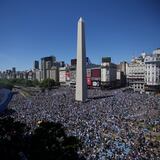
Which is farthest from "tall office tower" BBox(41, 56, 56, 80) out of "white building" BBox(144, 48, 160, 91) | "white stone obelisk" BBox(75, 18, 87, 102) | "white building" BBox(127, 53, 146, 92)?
"white stone obelisk" BBox(75, 18, 87, 102)

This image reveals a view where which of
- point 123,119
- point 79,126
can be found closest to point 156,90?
point 123,119

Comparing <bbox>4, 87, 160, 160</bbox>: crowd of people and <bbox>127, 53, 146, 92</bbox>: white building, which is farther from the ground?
<bbox>127, 53, 146, 92</bbox>: white building

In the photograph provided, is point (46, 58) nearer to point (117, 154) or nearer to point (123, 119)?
point (123, 119)

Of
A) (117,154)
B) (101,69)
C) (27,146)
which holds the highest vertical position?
(101,69)

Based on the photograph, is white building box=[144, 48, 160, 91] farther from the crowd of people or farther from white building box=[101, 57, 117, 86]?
the crowd of people

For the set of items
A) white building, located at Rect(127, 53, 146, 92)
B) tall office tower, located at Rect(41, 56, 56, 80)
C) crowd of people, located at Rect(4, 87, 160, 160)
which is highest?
tall office tower, located at Rect(41, 56, 56, 80)

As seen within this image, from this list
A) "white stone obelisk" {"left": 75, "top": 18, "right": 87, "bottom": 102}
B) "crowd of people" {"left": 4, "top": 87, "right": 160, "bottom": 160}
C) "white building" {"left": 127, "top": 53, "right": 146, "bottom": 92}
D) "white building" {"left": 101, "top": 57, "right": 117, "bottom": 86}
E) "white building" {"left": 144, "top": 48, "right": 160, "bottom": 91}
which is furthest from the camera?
"white building" {"left": 101, "top": 57, "right": 117, "bottom": 86}

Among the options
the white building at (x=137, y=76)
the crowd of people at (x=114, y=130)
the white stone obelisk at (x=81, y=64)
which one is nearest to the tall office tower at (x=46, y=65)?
the white building at (x=137, y=76)

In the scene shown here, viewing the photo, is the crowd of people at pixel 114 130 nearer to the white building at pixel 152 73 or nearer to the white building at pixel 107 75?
the white building at pixel 152 73

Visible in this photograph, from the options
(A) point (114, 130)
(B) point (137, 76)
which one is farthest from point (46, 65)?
(A) point (114, 130)
